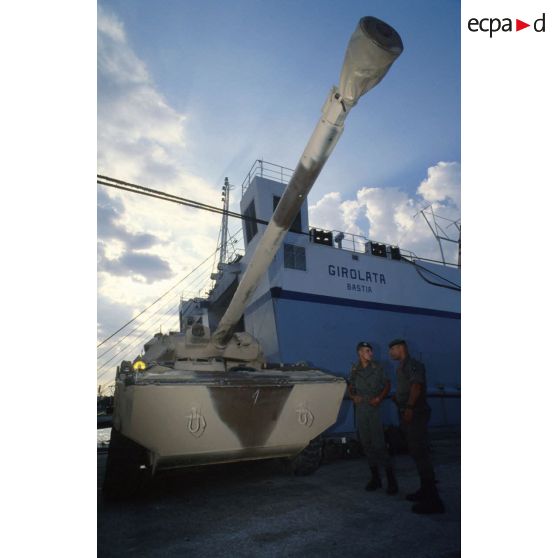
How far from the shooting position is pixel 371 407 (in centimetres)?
420

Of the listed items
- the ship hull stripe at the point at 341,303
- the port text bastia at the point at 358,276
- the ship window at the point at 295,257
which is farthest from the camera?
the port text bastia at the point at 358,276

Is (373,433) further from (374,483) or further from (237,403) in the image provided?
(237,403)

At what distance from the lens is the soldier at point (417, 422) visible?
340cm

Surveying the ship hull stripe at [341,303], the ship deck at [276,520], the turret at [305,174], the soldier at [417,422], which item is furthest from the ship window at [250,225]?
the soldier at [417,422]

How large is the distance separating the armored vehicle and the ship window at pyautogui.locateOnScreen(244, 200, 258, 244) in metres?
7.54

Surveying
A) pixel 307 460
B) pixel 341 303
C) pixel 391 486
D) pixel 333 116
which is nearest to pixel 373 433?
pixel 391 486

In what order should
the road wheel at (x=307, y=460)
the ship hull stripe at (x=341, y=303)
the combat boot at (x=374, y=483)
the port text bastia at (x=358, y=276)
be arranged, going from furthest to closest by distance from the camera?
the port text bastia at (x=358, y=276) → the ship hull stripe at (x=341, y=303) → the road wheel at (x=307, y=460) → the combat boot at (x=374, y=483)

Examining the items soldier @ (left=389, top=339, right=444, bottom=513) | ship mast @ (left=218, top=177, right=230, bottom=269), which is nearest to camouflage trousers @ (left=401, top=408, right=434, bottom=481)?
soldier @ (left=389, top=339, right=444, bottom=513)

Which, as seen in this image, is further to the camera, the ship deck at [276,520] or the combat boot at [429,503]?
the combat boot at [429,503]

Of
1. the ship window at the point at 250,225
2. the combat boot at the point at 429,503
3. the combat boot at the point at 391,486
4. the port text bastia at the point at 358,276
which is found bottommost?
the combat boot at the point at 391,486

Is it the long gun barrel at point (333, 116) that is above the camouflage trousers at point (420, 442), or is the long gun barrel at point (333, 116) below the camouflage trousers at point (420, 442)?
above

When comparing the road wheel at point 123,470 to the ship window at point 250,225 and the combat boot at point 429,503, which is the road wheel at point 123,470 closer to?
the combat boot at point 429,503

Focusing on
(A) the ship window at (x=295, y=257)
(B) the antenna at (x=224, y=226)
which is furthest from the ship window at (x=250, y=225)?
(B) the antenna at (x=224, y=226)

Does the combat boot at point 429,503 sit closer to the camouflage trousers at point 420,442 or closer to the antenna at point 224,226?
the camouflage trousers at point 420,442
